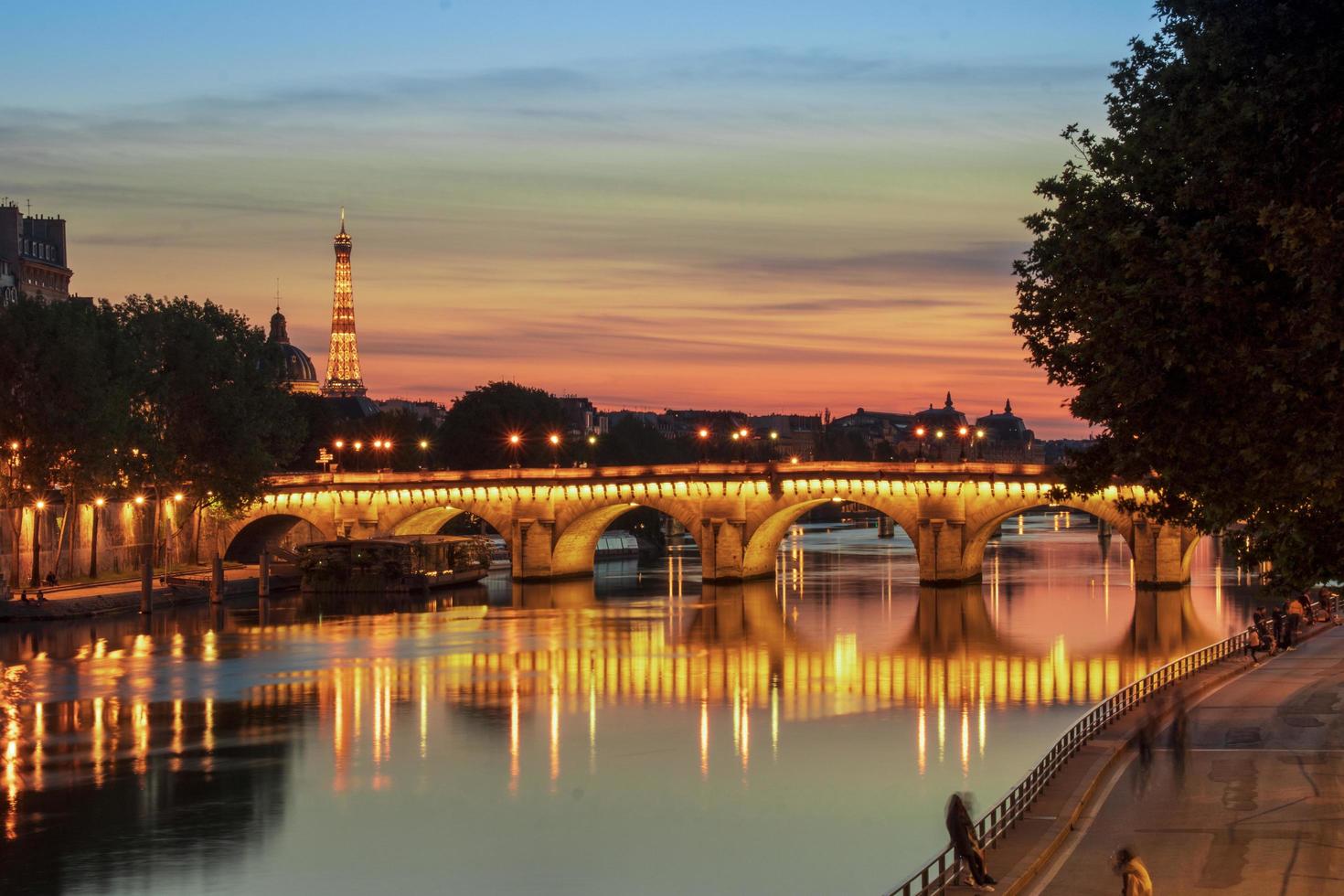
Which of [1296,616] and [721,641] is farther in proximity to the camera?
[721,641]

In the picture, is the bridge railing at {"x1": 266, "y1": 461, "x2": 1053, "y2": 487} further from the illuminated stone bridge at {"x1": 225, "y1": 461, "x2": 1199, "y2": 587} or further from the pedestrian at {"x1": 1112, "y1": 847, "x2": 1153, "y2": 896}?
the pedestrian at {"x1": 1112, "y1": 847, "x2": 1153, "y2": 896}

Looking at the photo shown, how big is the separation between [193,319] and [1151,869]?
76.8 metres

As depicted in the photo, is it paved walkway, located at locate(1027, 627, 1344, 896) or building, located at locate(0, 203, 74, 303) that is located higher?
building, located at locate(0, 203, 74, 303)

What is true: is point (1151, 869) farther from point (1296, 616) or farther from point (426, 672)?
point (426, 672)

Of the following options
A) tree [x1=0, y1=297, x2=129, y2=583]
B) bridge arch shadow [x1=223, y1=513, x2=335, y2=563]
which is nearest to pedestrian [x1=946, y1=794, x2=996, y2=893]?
tree [x1=0, y1=297, x2=129, y2=583]

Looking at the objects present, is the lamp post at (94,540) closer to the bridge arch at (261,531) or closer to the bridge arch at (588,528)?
the bridge arch at (261,531)

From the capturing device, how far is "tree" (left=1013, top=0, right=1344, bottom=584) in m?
26.1

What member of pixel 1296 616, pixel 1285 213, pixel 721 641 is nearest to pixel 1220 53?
pixel 1285 213

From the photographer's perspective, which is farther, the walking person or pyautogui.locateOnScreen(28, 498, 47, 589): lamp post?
pyautogui.locateOnScreen(28, 498, 47, 589): lamp post

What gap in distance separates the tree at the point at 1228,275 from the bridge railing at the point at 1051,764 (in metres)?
5.52

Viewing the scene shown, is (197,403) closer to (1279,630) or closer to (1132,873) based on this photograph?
(1279,630)

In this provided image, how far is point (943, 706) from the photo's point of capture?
52.4m

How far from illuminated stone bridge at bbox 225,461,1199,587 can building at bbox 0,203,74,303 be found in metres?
36.0

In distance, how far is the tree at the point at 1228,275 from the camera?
26.1 meters
